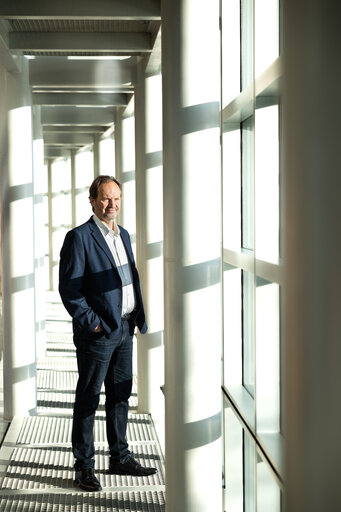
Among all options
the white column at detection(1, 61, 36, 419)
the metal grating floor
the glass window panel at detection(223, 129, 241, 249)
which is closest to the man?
the metal grating floor

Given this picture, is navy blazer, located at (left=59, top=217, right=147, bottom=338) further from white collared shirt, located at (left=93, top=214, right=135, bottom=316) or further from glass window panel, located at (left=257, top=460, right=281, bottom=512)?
glass window panel, located at (left=257, top=460, right=281, bottom=512)

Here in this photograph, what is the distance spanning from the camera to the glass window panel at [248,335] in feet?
11.8

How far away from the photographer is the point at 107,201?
4.30 meters

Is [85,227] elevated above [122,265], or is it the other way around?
[85,227]

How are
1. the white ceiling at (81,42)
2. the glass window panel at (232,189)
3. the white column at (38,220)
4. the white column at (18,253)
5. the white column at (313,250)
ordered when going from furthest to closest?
the white column at (38,220)
the white column at (18,253)
the white ceiling at (81,42)
the glass window panel at (232,189)
the white column at (313,250)

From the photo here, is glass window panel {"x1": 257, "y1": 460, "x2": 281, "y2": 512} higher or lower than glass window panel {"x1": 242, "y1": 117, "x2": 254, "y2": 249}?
above

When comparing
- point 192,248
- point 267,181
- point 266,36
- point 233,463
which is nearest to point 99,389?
point 233,463

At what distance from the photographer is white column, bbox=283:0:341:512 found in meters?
1.68

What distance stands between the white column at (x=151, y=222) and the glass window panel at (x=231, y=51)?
2253mm

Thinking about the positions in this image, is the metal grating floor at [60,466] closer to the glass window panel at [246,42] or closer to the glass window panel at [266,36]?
the glass window panel at [246,42]

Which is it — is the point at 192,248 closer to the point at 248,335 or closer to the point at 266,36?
the point at 248,335

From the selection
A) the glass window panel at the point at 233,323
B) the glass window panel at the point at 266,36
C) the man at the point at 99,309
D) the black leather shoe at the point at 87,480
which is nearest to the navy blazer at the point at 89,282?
the man at the point at 99,309

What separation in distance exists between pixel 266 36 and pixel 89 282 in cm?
192

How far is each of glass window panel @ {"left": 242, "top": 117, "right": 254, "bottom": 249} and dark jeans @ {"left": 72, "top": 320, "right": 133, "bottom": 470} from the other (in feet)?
3.43
